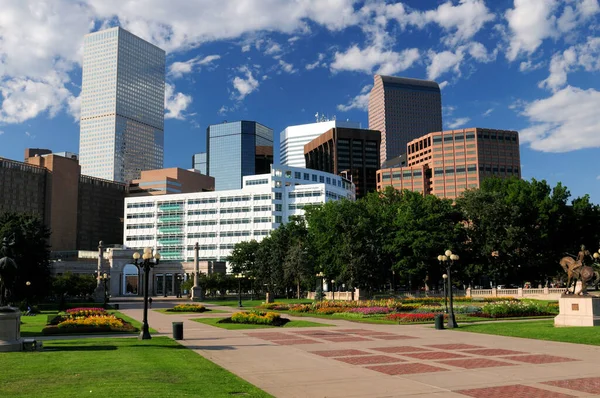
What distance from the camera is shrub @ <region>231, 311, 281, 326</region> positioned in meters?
37.2

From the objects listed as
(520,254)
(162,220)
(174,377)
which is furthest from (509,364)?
(162,220)

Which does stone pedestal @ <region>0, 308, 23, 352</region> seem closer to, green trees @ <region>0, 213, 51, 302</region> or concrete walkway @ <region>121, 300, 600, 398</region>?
concrete walkway @ <region>121, 300, 600, 398</region>

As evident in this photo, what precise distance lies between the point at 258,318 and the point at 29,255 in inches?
1531

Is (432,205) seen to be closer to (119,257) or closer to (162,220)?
(119,257)

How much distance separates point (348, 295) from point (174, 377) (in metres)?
60.7

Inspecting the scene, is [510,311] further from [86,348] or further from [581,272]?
[86,348]

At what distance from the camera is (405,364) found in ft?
62.1

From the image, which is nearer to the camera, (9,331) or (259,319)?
(9,331)

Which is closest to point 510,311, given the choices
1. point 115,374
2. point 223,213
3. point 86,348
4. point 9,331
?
point 86,348

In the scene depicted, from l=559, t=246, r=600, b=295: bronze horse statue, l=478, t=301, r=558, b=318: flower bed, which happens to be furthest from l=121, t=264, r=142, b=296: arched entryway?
l=559, t=246, r=600, b=295: bronze horse statue

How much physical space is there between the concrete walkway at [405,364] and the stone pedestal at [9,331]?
7.05 metres

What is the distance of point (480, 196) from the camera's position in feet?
259

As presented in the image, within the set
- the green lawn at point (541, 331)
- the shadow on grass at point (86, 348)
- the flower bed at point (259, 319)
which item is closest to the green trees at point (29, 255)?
the flower bed at point (259, 319)

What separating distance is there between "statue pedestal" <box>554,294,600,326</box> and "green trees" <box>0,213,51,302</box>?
52.4m
